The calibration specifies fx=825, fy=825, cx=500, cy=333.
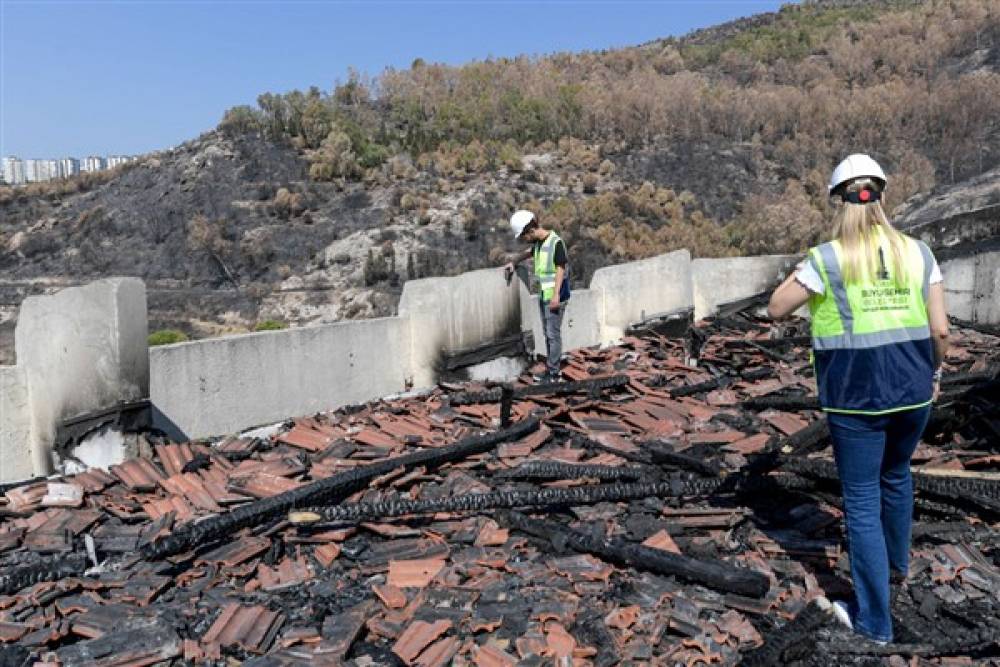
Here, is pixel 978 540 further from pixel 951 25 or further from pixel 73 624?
pixel 951 25

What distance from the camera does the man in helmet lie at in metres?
8.21

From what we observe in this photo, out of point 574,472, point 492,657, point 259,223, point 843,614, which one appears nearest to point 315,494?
point 574,472

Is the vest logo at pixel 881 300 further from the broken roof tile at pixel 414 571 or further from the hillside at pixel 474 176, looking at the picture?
the hillside at pixel 474 176

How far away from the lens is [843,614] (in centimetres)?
371

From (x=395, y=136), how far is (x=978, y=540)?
43.3 m

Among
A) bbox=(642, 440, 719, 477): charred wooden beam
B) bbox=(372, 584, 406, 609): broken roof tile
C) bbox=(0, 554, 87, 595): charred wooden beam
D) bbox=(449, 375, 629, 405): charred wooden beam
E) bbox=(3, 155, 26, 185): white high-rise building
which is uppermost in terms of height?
bbox=(3, 155, 26, 185): white high-rise building

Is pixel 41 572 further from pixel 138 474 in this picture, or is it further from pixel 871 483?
Answer: pixel 871 483

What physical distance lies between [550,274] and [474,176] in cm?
3245

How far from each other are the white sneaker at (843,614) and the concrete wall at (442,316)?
604cm

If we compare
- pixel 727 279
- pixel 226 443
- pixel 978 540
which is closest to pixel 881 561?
pixel 978 540

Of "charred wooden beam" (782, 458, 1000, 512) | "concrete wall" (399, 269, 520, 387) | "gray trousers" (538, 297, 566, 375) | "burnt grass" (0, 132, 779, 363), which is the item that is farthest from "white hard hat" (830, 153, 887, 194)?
"burnt grass" (0, 132, 779, 363)

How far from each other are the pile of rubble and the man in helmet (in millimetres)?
1333

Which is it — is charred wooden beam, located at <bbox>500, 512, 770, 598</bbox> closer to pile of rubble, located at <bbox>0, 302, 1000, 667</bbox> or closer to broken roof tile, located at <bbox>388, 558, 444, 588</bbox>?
pile of rubble, located at <bbox>0, 302, 1000, 667</bbox>

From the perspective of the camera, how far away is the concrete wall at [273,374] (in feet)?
22.3
